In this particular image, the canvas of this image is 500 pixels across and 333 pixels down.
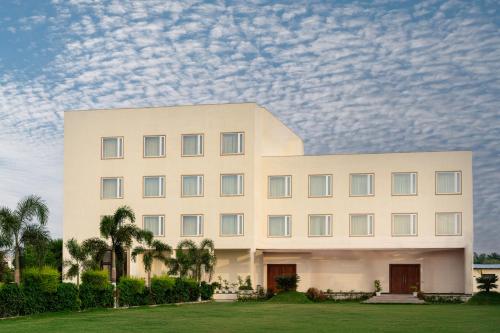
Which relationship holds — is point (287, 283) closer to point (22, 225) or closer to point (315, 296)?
point (315, 296)

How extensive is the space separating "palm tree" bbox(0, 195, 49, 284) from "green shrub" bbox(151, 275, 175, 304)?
774 cm

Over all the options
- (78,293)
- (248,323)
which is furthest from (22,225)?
(248,323)

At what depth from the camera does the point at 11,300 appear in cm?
2681

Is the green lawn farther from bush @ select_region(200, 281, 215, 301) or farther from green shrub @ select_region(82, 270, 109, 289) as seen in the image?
bush @ select_region(200, 281, 215, 301)

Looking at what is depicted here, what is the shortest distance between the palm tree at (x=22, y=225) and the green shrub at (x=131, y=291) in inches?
184

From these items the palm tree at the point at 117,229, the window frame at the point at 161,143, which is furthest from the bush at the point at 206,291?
the window frame at the point at 161,143

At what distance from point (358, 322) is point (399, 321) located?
150 centimetres

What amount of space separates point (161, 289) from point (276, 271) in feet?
49.1

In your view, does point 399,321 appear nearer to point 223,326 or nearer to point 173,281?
point 223,326

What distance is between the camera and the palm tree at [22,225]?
30.7m

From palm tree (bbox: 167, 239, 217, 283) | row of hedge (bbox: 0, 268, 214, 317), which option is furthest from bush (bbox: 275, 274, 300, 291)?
row of hedge (bbox: 0, 268, 214, 317)

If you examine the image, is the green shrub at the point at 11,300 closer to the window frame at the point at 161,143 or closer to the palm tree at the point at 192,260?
Result: the palm tree at the point at 192,260

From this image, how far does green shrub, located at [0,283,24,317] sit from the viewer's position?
26500 mm

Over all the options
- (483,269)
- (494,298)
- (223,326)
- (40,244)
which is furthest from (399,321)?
(483,269)
